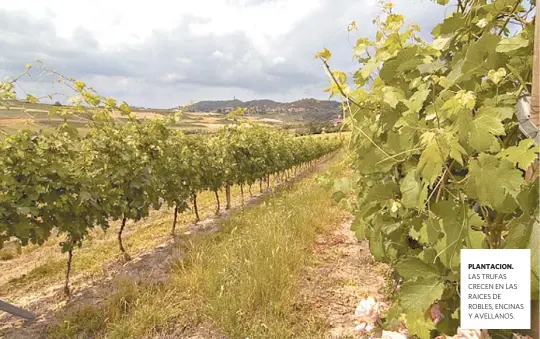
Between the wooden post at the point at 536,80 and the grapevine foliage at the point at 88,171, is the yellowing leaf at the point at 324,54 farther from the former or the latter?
the grapevine foliage at the point at 88,171

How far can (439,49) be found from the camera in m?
1.30

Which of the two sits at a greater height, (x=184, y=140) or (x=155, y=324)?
(x=184, y=140)

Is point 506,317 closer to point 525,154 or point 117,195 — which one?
point 525,154

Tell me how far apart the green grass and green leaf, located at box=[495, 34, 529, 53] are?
2056 mm

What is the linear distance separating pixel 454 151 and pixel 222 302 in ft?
9.68

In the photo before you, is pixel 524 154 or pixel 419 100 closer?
A: pixel 524 154

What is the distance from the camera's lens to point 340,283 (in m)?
4.04

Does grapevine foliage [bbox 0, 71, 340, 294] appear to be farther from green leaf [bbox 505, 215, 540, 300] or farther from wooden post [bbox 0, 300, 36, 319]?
green leaf [bbox 505, 215, 540, 300]

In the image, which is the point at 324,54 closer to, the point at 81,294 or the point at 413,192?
the point at 413,192

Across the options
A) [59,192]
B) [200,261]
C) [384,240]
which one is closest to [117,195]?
[59,192]

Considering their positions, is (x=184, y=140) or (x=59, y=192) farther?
(x=184, y=140)

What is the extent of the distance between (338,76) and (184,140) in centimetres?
743

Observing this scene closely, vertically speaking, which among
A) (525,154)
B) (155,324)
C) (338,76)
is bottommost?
(155,324)

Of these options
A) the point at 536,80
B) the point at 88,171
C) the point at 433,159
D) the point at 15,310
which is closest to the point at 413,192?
the point at 433,159
